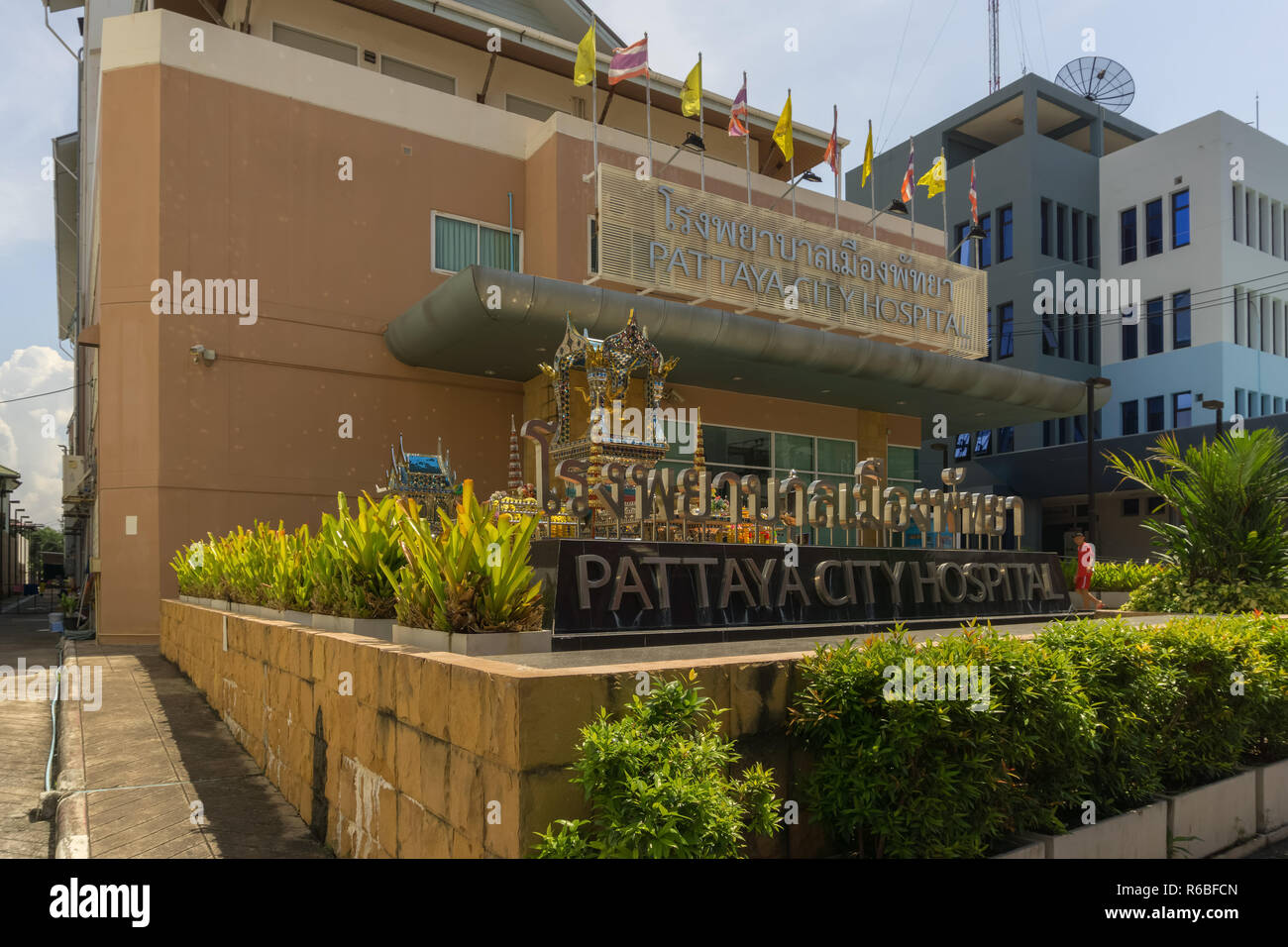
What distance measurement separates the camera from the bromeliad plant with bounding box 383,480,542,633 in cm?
571

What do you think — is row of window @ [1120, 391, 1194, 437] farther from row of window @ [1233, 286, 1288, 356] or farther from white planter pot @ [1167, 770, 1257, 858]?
white planter pot @ [1167, 770, 1257, 858]

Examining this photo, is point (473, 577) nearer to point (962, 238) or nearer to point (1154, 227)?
point (962, 238)

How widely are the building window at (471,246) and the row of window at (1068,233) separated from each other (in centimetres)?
2889

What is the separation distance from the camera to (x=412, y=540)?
6094 millimetres

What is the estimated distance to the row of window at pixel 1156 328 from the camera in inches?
1560

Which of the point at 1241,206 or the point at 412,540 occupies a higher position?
the point at 1241,206

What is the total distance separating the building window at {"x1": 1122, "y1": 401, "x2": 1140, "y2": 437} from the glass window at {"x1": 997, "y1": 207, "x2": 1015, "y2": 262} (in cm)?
852

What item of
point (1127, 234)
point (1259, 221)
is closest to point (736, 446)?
point (1127, 234)

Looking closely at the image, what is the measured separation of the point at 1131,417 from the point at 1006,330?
261 inches

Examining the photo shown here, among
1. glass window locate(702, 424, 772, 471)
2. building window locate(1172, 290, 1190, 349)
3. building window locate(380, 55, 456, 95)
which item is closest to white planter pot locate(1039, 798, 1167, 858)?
glass window locate(702, 424, 772, 471)

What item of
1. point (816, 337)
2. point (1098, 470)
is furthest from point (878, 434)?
point (1098, 470)

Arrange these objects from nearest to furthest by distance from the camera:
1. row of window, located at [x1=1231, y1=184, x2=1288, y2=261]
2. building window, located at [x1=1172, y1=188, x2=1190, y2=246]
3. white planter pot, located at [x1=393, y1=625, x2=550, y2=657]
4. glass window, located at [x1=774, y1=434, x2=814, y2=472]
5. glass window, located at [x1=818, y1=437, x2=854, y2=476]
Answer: white planter pot, located at [x1=393, y1=625, x2=550, y2=657], glass window, located at [x1=774, y1=434, x2=814, y2=472], glass window, located at [x1=818, y1=437, x2=854, y2=476], row of window, located at [x1=1231, y1=184, x2=1288, y2=261], building window, located at [x1=1172, y1=188, x2=1190, y2=246]

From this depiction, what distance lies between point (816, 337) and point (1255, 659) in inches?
575
